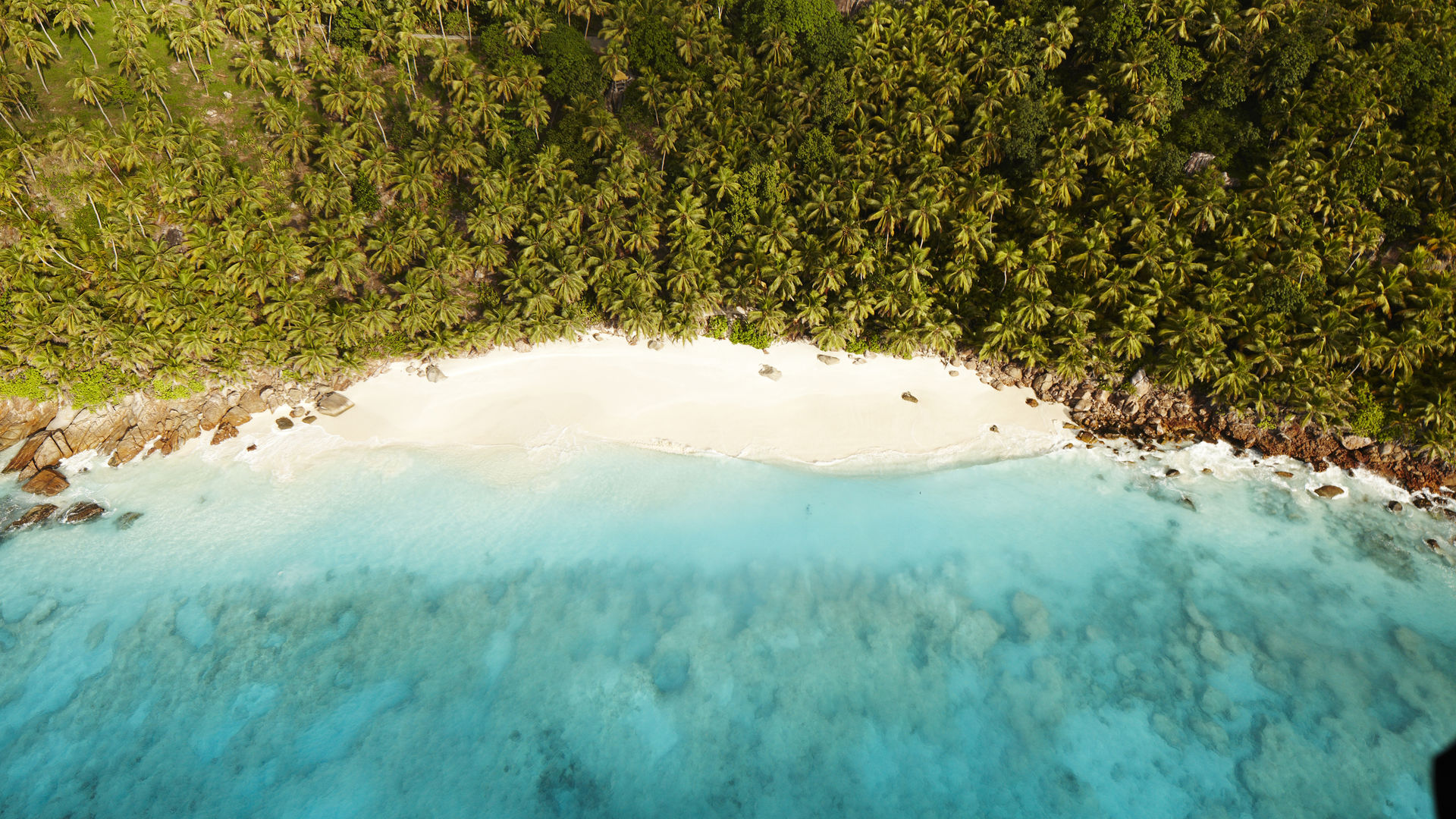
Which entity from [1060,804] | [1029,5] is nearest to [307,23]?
[1029,5]

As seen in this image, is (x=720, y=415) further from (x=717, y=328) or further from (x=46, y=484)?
(x=46, y=484)

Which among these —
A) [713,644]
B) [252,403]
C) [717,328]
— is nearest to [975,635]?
[713,644]

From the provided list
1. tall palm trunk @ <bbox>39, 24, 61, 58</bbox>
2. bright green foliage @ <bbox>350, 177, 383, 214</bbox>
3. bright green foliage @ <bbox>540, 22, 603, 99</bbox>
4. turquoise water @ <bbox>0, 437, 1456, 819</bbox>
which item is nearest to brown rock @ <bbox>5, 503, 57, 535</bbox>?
turquoise water @ <bbox>0, 437, 1456, 819</bbox>

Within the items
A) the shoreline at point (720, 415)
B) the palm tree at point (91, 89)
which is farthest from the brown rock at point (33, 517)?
the palm tree at point (91, 89)

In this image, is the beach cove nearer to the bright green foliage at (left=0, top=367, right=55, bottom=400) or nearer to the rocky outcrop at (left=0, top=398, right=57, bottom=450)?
the rocky outcrop at (left=0, top=398, right=57, bottom=450)

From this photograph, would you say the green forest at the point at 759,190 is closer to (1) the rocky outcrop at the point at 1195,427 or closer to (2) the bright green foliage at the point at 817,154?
(2) the bright green foliage at the point at 817,154

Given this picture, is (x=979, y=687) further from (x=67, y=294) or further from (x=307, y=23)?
(x=307, y=23)
